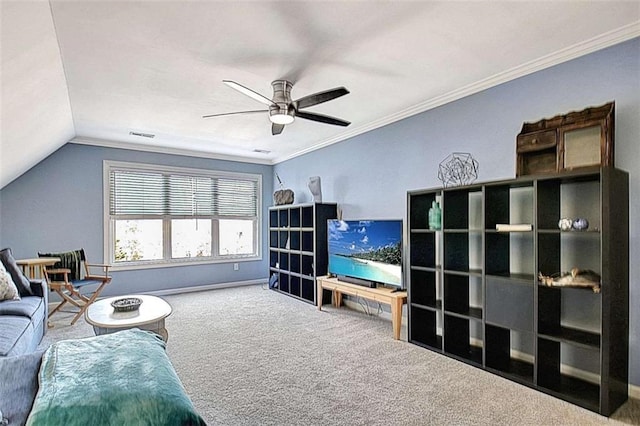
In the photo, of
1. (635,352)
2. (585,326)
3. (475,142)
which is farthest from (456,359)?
(475,142)

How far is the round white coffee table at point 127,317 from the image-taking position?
2.68m

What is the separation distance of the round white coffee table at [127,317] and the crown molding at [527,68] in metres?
3.32

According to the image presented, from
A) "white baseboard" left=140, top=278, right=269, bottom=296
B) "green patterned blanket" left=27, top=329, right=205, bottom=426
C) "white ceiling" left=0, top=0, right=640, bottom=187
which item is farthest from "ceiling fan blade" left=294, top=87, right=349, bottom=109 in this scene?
"white baseboard" left=140, top=278, right=269, bottom=296

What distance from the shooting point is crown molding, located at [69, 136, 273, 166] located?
5.30 m

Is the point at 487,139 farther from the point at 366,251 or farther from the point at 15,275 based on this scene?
the point at 15,275

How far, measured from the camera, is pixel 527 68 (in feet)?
9.78

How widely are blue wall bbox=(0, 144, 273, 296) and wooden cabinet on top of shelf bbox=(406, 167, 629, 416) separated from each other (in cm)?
439

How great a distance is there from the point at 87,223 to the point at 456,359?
540 cm

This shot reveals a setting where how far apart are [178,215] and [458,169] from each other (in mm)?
4711

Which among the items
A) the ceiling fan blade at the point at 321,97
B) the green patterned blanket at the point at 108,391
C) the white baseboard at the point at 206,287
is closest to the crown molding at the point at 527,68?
the ceiling fan blade at the point at 321,97

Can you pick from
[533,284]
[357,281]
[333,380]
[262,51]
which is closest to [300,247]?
[357,281]

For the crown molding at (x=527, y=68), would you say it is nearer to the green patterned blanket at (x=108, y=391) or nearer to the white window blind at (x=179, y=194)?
the white window blind at (x=179, y=194)

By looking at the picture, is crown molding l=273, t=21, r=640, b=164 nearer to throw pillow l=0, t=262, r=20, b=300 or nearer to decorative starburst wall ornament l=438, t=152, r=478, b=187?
decorative starburst wall ornament l=438, t=152, r=478, b=187

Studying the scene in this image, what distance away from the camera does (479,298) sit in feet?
10.8
